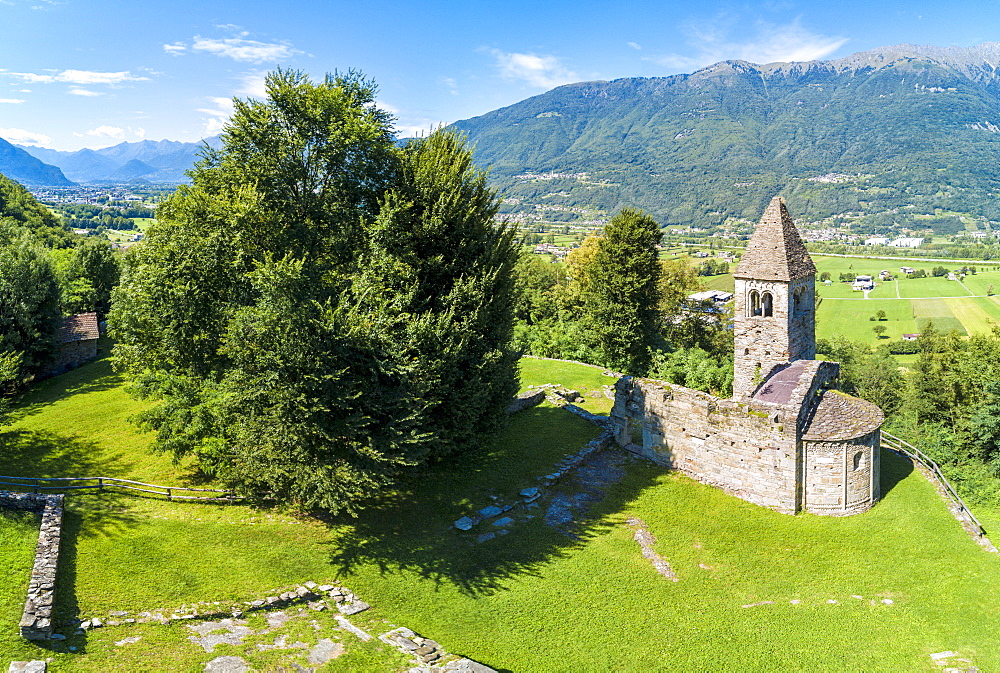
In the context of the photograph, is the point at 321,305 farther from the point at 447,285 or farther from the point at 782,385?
the point at 782,385

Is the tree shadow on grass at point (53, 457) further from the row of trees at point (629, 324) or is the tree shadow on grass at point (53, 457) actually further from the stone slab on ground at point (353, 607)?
the row of trees at point (629, 324)

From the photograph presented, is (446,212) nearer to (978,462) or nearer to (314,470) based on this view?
(314,470)

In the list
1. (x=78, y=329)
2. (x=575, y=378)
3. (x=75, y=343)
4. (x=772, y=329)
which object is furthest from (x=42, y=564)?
(x=575, y=378)

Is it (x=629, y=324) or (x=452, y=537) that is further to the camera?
(x=629, y=324)

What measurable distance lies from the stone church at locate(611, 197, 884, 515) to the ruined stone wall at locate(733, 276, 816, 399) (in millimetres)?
48

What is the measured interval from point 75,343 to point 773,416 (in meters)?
43.0

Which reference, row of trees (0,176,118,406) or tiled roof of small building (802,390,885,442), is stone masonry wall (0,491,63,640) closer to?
row of trees (0,176,118,406)

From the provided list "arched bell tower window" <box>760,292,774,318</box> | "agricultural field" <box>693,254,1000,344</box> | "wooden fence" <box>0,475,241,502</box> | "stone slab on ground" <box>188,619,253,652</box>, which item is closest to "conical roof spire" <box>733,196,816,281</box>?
"arched bell tower window" <box>760,292,774,318</box>

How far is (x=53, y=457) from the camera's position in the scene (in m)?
23.7

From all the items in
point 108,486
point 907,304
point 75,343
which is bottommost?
point 108,486

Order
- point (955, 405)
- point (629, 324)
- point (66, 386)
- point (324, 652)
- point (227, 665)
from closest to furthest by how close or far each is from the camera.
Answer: point (227, 665), point (324, 652), point (66, 386), point (955, 405), point (629, 324)

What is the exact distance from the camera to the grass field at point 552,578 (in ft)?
49.4

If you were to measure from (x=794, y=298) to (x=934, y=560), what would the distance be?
41.8 ft

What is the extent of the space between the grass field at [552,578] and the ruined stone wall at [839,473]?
64 centimetres
